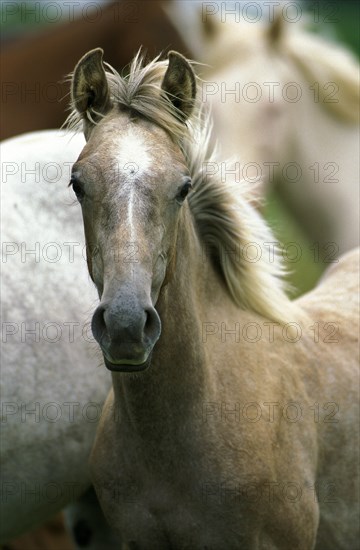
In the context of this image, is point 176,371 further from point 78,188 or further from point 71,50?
point 71,50

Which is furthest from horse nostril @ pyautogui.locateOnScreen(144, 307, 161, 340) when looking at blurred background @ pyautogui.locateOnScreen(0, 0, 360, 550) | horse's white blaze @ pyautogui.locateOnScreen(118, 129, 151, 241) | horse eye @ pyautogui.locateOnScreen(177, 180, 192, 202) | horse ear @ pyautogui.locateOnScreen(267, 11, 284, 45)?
blurred background @ pyautogui.locateOnScreen(0, 0, 360, 550)

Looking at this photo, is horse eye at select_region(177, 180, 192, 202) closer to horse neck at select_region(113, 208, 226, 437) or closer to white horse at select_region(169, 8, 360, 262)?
horse neck at select_region(113, 208, 226, 437)

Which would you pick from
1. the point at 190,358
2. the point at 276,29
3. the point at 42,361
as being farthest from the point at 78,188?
the point at 276,29

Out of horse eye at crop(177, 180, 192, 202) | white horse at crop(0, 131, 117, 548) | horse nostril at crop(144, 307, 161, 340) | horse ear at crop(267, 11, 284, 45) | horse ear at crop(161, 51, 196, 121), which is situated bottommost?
white horse at crop(0, 131, 117, 548)

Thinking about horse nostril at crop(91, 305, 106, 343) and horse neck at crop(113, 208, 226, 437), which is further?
horse neck at crop(113, 208, 226, 437)

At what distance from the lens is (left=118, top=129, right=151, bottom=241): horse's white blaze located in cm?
281

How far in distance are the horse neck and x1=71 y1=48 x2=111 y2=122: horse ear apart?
42 centimetres

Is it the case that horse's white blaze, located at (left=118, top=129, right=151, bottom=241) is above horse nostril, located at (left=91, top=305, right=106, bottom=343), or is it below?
above

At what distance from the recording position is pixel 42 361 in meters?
4.02

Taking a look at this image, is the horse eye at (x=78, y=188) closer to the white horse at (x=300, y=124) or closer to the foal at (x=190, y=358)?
the foal at (x=190, y=358)

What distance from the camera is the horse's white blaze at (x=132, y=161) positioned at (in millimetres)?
2807

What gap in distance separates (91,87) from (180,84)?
27 cm

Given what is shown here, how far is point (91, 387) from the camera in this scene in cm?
409

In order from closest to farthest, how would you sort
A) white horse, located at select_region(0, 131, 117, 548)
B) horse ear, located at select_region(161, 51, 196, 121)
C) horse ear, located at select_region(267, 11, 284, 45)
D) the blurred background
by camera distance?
horse ear, located at select_region(161, 51, 196, 121) → white horse, located at select_region(0, 131, 117, 548) → horse ear, located at select_region(267, 11, 284, 45) → the blurred background
